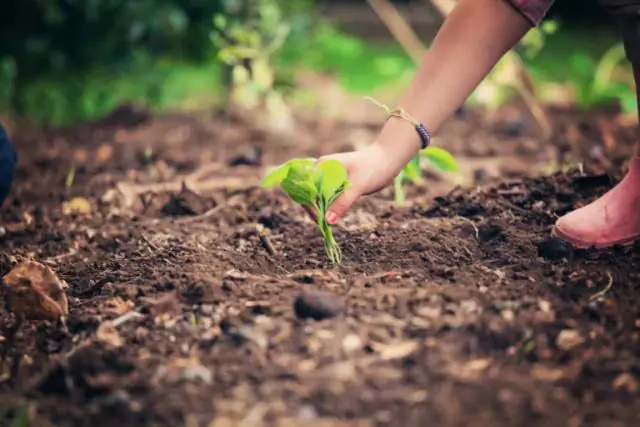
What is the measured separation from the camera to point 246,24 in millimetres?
3549

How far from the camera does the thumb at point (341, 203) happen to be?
180 cm

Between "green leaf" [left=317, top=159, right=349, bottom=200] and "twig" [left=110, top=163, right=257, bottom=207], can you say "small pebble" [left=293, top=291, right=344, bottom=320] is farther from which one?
"twig" [left=110, top=163, right=257, bottom=207]

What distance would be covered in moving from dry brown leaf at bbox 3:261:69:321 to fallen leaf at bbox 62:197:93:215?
0.76 metres

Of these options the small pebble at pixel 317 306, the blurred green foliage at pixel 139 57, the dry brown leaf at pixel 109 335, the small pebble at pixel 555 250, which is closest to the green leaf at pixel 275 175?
the small pebble at pixel 317 306

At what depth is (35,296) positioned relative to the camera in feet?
5.64

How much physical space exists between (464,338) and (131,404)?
56 cm

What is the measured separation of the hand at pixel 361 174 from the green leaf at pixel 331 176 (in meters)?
0.04

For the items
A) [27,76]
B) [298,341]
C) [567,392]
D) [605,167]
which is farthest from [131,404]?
[27,76]

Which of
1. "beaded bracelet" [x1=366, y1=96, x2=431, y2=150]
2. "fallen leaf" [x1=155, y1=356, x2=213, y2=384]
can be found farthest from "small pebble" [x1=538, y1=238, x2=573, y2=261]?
"fallen leaf" [x1=155, y1=356, x2=213, y2=384]

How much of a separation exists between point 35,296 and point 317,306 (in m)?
0.59

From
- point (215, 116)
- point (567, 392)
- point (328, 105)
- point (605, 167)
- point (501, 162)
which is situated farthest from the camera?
point (328, 105)

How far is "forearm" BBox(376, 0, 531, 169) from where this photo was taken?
1.82 metres

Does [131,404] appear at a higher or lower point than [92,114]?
higher

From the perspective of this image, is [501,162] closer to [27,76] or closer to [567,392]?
[567,392]
